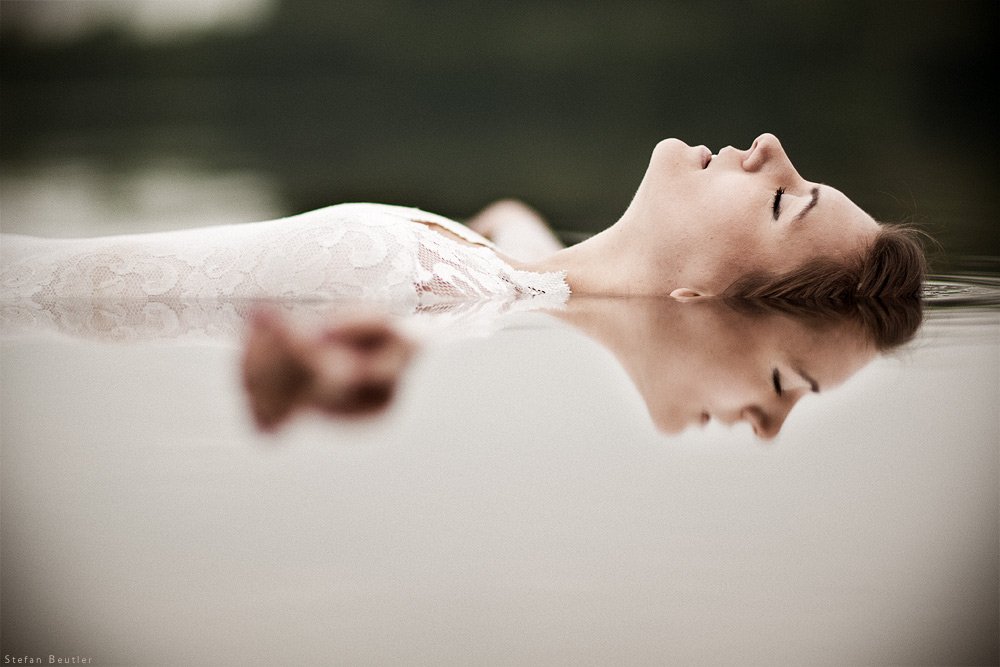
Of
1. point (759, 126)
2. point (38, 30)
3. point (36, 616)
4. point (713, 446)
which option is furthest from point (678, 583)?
point (38, 30)

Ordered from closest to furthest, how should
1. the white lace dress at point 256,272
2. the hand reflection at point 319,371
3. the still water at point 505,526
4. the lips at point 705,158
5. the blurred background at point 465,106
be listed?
the still water at point 505,526, the hand reflection at point 319,371, the white lace dress at point 256,272, the lips at point 705,158, the blurred background at point 465,106

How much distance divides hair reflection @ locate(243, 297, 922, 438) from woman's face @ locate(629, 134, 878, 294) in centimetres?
18

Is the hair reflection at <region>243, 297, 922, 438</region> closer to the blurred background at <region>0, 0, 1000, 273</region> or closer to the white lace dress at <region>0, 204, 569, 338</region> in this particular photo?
the white lace dress at <region>0, 204, 569, 338</region>

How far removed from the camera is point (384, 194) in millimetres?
4219

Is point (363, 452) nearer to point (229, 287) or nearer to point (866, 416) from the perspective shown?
point (866, 416)

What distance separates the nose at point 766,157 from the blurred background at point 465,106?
1.68 metres

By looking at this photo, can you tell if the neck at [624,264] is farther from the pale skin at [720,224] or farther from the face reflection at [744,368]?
the face reflection at [744,368]

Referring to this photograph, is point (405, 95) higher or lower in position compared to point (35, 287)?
higher

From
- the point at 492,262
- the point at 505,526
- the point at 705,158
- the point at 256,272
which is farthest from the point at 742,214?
the point at 505,526

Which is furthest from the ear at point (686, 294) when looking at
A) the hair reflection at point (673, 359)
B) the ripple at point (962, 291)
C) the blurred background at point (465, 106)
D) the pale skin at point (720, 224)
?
the blurred background at point (465, 106)

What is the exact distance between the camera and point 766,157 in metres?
2.01

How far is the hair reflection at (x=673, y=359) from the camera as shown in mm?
1168

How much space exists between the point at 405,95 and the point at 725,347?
5.23 m

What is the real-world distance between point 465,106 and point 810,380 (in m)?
5.13
